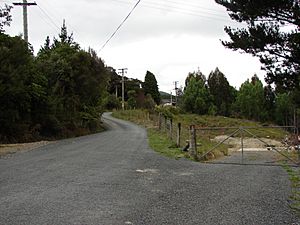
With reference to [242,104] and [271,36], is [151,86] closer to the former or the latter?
[242,104]

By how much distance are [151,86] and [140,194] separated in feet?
299

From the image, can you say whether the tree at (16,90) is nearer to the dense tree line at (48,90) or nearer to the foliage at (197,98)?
the dense tree line at (48,90)

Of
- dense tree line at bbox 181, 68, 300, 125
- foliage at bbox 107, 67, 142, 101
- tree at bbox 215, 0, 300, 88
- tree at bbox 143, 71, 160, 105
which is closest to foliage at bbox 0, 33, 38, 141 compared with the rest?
tree at bbox 215, 0, 300, 88

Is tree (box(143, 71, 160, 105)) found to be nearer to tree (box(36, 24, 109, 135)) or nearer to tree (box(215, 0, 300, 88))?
tree (box(36, 24, 109, 135))

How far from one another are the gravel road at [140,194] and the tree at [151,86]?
3305 inches

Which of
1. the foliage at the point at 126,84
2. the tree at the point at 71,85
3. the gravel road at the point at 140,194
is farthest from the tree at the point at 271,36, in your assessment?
the foliage at the point at 126,84

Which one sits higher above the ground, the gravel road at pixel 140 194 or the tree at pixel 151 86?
the tree at pixel 151 86

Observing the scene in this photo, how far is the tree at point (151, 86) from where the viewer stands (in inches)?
3912

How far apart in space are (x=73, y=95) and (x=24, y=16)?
392 inches

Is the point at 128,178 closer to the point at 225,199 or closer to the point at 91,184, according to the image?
the point at 91,184

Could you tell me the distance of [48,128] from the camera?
33062 millimetres

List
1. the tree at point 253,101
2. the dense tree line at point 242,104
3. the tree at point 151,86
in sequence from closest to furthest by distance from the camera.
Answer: the dense tree line at point 242,104 < the tree at point 253,101 < the tree at point 151,86

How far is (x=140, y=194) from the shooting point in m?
9.41

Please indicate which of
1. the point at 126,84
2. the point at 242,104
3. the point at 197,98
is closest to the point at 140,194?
the point at 197,98
